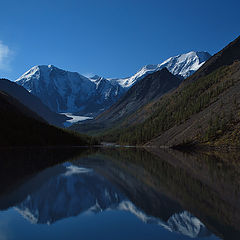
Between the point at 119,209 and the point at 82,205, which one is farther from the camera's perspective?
the point at 82,205

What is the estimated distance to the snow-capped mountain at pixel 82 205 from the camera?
72.0 ft

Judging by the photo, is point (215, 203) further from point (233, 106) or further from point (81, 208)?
point (233, 106)

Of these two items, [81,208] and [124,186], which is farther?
[124,186]

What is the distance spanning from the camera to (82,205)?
93.7 ft

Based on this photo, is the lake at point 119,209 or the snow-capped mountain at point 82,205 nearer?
the lake at point 119,209

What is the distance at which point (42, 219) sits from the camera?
2319cm

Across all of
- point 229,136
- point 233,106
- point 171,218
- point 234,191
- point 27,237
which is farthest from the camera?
point 233,106

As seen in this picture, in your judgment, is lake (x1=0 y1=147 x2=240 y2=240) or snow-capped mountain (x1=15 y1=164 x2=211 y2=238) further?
snow-capped mountain (x1=15 y1=164 x2=211 y2=238)

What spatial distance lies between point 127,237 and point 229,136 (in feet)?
513

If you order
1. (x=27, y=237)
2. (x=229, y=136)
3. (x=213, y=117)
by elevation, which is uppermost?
(x=213, y=117)

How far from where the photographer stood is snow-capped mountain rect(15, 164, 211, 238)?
72.0 feet

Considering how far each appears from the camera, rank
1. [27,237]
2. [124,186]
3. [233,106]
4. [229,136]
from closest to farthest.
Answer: [27,237]
[124,186]
[229,136]
[233,106]

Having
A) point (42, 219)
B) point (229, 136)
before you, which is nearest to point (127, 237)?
point (42, 219)

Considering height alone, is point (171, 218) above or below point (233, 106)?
below
